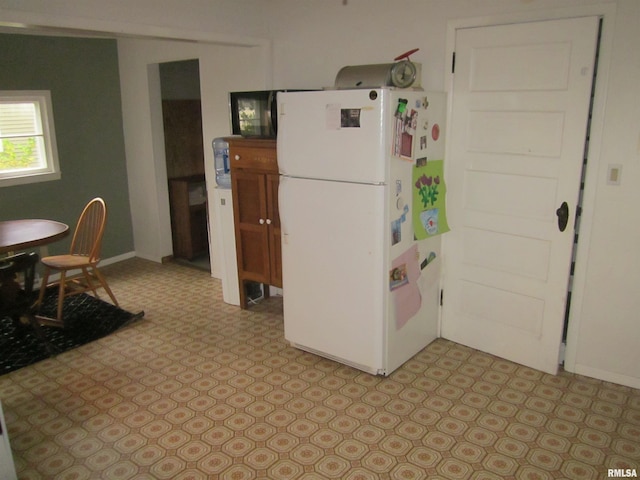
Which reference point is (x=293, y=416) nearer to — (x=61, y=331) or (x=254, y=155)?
(x=254, y=155)

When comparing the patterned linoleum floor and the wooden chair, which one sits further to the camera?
the wooden chair

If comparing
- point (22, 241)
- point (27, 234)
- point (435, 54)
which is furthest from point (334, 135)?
point (27, 234)

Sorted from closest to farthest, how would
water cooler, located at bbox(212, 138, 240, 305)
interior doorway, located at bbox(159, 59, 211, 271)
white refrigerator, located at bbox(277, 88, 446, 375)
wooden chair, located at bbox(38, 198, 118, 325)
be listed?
white refrigerator, located at bbox(277, 88, 446, 375) → wooden chair, located at bbox(38, 198, 118, 325) → water cooler, located at bbox(212, 138, 240, 305) → interior doorway, located at bbox(159, 59, 211, 271)

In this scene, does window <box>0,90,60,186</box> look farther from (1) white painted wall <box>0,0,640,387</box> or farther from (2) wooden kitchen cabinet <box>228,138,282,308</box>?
(2) wooden kitchen cabinet <box>228,138,282,308</box>

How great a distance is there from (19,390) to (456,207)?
2969mm

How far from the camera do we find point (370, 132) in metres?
2.77

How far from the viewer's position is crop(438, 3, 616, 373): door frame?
2.68 m

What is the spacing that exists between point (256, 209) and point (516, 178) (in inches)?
73.9

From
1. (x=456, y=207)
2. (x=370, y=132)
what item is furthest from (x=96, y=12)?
(x=456, y=207)

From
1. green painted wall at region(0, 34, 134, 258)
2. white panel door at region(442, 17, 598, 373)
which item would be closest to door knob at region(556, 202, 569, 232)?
white panel door at region(442, 17, 598, 373)

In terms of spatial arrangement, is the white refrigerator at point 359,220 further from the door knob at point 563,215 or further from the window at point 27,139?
the window at point 27,139

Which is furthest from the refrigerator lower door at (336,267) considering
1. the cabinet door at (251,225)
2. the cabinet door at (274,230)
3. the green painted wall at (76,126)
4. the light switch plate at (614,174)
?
the green painted wall at (76,126)

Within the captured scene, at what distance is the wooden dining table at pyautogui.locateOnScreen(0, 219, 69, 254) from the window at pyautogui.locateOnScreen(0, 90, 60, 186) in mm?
931

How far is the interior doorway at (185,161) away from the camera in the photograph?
542 centimetres
